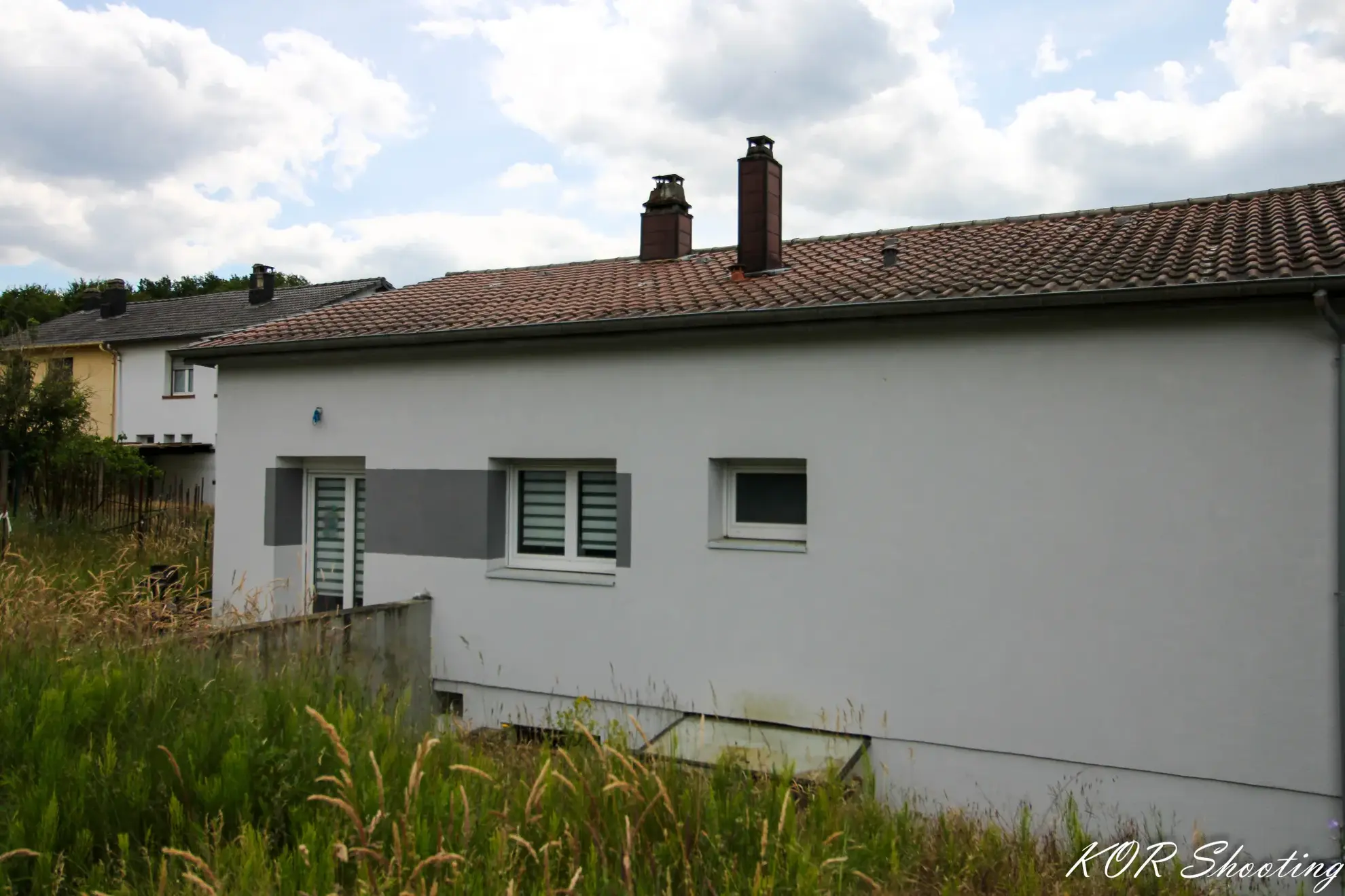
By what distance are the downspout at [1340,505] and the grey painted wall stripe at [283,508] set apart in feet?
→ 31.1

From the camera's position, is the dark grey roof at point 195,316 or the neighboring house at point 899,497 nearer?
the neighboring house at point 899,497

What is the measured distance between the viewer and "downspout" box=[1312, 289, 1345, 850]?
598 centimetres

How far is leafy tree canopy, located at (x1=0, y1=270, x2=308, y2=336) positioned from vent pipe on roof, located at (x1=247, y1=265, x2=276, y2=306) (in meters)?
9.81

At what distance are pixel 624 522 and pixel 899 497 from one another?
247cm

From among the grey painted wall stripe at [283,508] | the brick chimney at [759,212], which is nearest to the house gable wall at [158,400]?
the grey painted wall stripe at [283,508]

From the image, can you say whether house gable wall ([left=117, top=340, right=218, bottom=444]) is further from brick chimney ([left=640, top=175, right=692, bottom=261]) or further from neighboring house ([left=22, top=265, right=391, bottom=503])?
brick chimney ([left=640, top=175, right=692, bottom=261])

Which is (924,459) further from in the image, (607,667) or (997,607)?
(607,667)

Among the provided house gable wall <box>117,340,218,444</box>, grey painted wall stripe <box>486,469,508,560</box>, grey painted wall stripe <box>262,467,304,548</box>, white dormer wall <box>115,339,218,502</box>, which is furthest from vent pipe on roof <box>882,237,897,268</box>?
house gable wall <box>117,340,218,444</box>

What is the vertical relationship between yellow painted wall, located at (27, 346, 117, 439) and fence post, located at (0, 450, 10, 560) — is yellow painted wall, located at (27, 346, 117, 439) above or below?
above

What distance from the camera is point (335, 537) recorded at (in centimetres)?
1061

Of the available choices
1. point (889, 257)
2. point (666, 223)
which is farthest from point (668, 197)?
point (889, 257)

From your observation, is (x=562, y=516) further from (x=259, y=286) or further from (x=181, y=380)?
(x=259, y=286)

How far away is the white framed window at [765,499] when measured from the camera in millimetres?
8062

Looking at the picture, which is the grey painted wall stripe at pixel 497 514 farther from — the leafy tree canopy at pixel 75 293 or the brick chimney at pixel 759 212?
the leafy tree canopy at pixel 75 293
